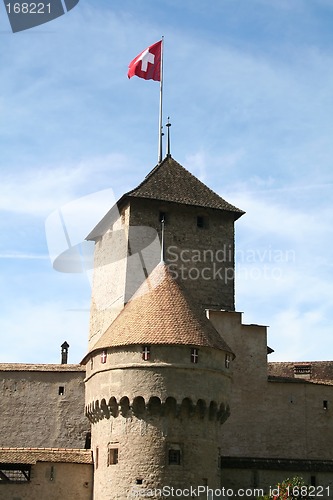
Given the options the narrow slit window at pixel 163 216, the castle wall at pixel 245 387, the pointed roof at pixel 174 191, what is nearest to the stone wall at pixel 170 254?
the narrow slit window at pixel 163 216

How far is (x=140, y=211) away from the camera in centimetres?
4325

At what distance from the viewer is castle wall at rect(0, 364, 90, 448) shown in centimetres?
3966

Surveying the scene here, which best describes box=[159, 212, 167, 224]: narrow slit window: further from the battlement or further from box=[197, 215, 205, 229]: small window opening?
the battlement

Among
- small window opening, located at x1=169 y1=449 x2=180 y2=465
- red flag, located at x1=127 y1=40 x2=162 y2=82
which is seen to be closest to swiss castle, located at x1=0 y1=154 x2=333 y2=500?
small window opening, located at x1=169 y1=449 x2=180 y2=465

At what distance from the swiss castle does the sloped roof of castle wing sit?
94mm

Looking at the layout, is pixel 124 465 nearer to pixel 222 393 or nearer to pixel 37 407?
pixel 222 393

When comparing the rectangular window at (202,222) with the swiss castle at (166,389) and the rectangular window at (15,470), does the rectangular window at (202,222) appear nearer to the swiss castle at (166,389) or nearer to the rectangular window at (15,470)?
the swiss castle at (166,389)

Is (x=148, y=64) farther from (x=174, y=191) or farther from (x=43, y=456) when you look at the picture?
(x=43, y=456)

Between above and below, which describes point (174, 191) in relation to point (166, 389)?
above

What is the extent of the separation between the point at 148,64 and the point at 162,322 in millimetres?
19425

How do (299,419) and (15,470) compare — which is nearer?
(15,470)

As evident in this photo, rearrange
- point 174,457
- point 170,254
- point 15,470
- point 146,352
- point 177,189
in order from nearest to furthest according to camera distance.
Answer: point 174,457 < point 146,352 < point 15,470 < point 170,254 < point 177,189

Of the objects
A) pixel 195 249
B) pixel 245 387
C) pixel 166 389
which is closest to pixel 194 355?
pixel 166 389

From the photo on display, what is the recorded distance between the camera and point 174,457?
31.0m
